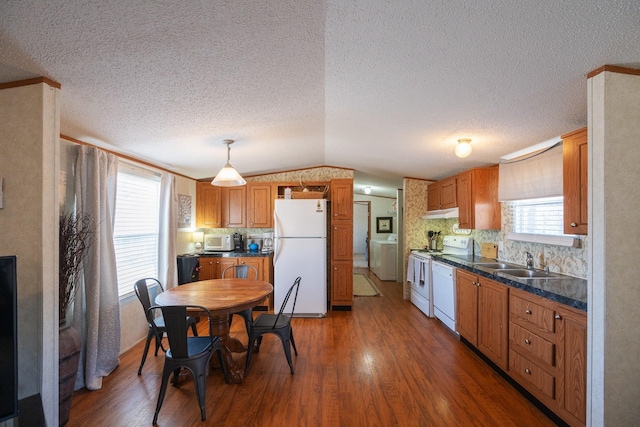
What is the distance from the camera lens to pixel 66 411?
194cm

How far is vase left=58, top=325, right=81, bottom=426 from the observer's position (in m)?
1.88

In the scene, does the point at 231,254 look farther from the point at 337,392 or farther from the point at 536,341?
the point at 536,341

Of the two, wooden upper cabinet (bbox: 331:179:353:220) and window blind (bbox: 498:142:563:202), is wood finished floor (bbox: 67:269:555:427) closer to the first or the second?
window blind (bbox: 498:142:563:202)

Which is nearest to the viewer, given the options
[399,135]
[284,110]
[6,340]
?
[6,340]

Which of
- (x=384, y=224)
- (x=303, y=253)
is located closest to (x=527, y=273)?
(x=303, y=253)

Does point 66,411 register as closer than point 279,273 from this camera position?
Yes

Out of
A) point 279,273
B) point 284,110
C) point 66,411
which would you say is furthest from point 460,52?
point 279,273

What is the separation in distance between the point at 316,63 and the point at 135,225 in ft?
9.43

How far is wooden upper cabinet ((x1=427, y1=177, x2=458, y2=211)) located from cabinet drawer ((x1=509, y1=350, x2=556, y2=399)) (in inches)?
87.4

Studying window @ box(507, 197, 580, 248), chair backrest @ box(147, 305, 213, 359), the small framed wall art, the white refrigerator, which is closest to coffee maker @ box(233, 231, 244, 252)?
the white refrigerator

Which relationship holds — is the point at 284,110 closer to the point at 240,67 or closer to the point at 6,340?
the point at 240,67

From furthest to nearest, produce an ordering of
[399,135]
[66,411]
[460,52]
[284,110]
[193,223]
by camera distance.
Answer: [193,223] < [399,135] < [284,110] < [66,411] < [460,52]

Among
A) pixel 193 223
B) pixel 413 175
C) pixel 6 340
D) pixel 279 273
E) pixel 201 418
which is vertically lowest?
pixel 201 418

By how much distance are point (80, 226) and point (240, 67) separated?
1996 mm
